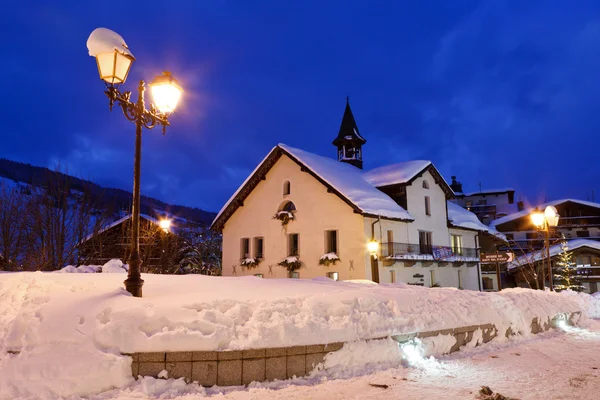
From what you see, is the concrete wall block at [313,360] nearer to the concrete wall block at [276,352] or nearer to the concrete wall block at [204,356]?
the concrete wall block at [276,352]

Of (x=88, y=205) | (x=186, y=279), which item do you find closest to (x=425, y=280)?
(x=88, y=205)

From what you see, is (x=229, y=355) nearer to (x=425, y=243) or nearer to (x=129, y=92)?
(x=129, y=92)

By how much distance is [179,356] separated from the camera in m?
6.33

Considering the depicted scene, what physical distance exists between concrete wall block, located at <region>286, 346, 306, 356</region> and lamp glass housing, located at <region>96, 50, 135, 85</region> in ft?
16.3

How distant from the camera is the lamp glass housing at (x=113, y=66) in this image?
7.36 meters

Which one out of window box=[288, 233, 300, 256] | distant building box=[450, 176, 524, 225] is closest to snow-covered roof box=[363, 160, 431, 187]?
window box=[288, 233, 300, 256]

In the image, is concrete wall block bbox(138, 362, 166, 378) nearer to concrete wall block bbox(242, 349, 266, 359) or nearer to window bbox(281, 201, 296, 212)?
concrete wall block bbox(242, 349, 266, 359)

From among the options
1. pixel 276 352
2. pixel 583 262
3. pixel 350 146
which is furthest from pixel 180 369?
pixel 583 262

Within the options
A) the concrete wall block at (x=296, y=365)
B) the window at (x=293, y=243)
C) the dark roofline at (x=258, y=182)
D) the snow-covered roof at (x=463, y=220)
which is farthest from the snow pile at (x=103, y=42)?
the snow-covered roof at (x=463, y=220)

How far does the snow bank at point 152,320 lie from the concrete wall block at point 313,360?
0.69 feet

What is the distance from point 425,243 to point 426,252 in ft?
2.79

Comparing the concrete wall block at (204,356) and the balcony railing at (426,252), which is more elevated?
the balcony railing at (426,252)

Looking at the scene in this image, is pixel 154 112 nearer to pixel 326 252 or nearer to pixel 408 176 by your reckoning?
pixel 326 252

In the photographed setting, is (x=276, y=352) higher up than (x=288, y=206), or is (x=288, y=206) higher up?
(x=288, y=206)
